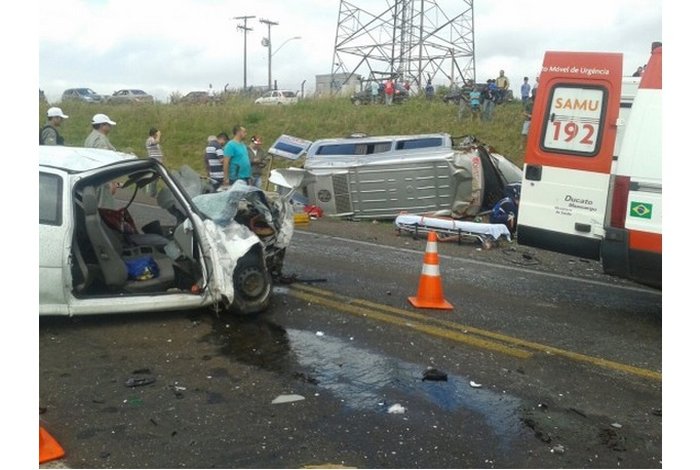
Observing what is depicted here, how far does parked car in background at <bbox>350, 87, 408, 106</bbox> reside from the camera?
3177 centimetres

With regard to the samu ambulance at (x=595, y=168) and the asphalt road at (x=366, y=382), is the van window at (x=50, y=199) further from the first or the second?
the samu ambulance at (x=595, y=168)

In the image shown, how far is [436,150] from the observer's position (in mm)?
13914

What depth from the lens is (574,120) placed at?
23.0 ft

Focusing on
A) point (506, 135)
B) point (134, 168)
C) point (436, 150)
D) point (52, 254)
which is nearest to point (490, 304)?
point (134, 168)

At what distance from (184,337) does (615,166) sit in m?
4.21

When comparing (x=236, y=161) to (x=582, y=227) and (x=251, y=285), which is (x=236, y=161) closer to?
(x=251, y=285)

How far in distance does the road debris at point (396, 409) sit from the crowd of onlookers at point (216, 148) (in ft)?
12.5

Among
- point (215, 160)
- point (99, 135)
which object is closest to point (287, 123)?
point (215, 160)

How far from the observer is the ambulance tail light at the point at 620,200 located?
631 centimetres

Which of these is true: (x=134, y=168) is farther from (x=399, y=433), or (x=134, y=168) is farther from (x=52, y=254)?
(x=399, y=433)

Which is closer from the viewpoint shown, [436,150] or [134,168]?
[134,168]

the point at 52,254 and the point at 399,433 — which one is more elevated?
the point at 52,254

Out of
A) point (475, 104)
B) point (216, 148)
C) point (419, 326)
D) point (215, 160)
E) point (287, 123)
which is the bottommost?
point (419, 326)

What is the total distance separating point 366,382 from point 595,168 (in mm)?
3383
